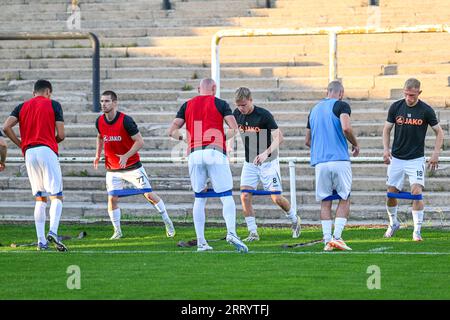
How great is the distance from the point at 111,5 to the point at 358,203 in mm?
9932

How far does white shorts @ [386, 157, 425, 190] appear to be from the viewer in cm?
1535

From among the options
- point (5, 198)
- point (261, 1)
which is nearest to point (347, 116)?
point (5, 198)

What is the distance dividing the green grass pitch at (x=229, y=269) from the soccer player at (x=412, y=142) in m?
0.71

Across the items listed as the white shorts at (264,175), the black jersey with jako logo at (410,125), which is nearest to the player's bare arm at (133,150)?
the white shorts at (264,175)

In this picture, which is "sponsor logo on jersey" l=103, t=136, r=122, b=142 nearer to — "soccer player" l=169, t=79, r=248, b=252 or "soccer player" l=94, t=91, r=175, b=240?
"soccer player" l=94, t=91, r=175, b=240

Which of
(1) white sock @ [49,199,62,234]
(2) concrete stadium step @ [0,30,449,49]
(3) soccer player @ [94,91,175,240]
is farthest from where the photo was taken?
(2) concrete stadium step @ [0,30,449,49]

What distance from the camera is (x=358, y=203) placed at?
57.8 feet

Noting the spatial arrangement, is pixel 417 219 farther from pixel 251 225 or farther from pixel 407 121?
pixel 251 225

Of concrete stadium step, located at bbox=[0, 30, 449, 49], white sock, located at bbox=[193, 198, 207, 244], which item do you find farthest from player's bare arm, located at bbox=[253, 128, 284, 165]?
concrete stadium step, located at bbox=[0, 30, 449, 49]

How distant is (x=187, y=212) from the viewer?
58.2 feet

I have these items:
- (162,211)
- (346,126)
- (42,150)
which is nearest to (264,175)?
(162,211)

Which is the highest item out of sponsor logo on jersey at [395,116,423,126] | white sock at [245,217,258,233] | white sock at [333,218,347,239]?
sponsor logo on jersey at [395,116,423,126]

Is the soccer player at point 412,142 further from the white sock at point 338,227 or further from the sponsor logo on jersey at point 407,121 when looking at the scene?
the white sock at point 338,227

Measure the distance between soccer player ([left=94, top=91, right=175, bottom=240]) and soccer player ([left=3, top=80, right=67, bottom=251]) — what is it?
1.42m
